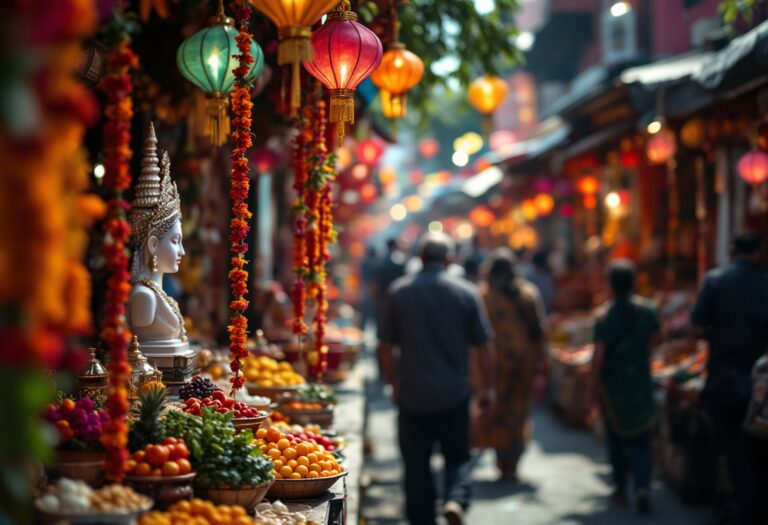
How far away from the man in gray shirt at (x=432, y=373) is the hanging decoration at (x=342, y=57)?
2.23 metres

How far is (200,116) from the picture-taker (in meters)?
8.79

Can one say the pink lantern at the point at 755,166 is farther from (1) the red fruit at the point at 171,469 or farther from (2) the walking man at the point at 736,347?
(1) the red fruit at the point at 171,469

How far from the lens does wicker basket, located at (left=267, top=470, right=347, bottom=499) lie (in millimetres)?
5281

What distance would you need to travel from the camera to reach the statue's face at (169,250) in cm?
556

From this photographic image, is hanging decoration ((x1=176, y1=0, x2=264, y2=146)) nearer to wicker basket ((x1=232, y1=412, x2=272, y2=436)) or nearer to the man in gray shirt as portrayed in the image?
wicker basket ((x1=232, y1=412, x2=272, y2=436))

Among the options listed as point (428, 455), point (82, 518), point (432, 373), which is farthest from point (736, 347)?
point (82, 518)

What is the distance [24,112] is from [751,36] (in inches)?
277

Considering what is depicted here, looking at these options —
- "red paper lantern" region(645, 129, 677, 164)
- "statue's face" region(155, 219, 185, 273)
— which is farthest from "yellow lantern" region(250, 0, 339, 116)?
"red paper lantern" region(645, 129, 677, 164)

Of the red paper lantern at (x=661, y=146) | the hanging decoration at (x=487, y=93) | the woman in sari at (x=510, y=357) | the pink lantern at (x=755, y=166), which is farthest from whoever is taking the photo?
the red paper lantern at (x=661, y=146)

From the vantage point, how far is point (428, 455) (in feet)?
26.3

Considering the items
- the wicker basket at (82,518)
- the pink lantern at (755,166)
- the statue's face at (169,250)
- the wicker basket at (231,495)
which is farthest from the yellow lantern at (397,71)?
the wicker basket at (82,518)

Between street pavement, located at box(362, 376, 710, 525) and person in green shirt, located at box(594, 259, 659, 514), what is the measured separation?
0.40 metres

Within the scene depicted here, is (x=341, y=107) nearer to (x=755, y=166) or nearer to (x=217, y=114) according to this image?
(x=217, y=114)

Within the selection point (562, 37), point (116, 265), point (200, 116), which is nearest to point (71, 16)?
point (116, 265)
